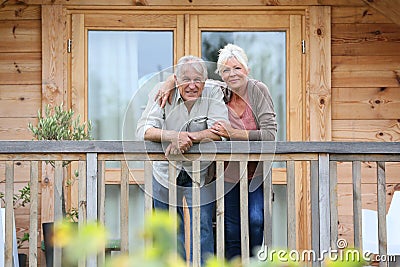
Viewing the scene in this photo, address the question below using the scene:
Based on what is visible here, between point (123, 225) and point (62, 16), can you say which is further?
point (62, 16)

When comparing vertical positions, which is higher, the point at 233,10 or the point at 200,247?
the point at 233,10

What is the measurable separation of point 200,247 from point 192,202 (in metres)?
0.23

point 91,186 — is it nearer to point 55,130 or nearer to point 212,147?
point 212,147

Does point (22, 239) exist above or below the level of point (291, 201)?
below

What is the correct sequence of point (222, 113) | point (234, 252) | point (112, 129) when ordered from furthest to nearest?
point (112, 129)
point (234, 252)
point (222, 113)


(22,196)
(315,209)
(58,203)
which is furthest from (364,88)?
(58,203)

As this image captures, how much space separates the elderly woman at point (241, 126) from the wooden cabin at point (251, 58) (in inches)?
59.1

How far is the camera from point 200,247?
3.46m

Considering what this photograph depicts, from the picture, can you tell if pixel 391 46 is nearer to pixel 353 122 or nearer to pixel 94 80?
pixel 353 122

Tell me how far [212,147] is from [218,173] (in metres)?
0.12

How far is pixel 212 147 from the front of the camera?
3354 millimetres

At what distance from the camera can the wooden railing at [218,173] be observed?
3.36m

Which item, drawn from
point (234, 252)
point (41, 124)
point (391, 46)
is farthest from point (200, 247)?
point (391, 46)

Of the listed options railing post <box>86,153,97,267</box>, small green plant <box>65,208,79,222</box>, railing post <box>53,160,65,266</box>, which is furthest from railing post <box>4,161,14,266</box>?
small green plant <box>65,208,79,222</box>
